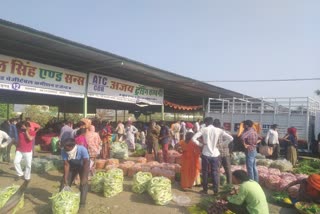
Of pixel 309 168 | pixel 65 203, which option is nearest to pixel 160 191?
pixel 65 203

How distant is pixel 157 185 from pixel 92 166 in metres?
2.68

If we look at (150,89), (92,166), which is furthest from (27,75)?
(150,89)

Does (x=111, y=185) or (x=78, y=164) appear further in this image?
(x=111, y=185)

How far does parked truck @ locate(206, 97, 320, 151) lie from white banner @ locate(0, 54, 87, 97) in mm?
7536

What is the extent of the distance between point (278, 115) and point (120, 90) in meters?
7.10

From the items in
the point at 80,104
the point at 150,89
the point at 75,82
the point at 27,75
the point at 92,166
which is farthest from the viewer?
→ the point at 80,104

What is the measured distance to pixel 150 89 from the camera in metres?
16.7

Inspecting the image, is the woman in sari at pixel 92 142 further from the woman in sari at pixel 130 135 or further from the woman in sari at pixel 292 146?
the woman in sari at pixel 292 146

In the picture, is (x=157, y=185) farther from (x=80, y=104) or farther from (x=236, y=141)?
(x=80, y=104)

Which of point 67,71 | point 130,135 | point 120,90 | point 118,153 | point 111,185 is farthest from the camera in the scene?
point 130,135

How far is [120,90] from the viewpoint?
568 inches

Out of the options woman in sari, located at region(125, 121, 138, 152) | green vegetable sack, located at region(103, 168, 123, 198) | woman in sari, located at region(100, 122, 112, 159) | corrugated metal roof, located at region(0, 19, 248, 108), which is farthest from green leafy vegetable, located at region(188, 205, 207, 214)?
woman in sari, located at region(125, 121, 138, 152)

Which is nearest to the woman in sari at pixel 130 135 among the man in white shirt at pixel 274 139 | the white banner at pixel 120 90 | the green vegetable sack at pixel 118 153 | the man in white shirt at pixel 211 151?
the white banner at pixel 120 90

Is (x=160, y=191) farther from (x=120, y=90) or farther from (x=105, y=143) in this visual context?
(x=120, y=90)
